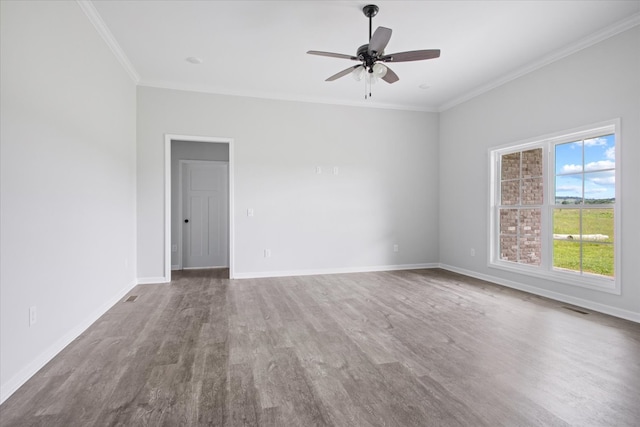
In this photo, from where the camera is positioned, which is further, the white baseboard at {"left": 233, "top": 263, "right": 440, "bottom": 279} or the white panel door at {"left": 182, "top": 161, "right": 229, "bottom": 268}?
the white panel door at {"left": 182, "top": 161, "right": 229, "bottom": 268}

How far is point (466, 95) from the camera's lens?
5262 millimetres

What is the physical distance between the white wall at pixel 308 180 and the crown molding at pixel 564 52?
1.23 meters

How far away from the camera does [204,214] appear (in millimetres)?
6297

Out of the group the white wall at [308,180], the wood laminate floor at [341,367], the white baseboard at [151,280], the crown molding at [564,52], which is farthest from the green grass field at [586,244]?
the white baseboard at [151,280]

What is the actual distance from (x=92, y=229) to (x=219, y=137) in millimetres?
2428

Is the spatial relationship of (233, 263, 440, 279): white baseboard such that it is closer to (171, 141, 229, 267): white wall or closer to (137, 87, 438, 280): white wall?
(137, 87, 438, 280): white wall

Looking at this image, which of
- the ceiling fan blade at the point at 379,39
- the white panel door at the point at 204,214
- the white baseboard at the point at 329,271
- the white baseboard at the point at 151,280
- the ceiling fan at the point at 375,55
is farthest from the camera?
the white panel door at the point at 204,214

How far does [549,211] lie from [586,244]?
1.89 ft

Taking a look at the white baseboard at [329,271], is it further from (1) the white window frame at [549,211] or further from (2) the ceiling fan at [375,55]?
(2) the ceiling fan at [375,55]

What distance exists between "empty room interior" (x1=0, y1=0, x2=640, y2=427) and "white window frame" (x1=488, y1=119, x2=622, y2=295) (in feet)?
0.08

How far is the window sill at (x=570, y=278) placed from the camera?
3.35 metres

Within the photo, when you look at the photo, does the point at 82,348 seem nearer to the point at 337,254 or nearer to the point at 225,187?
the point at 337,254

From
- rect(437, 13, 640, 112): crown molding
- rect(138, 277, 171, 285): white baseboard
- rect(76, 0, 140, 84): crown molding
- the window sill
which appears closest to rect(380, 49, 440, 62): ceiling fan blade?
rect(437, 13, 640, 112): crown molding

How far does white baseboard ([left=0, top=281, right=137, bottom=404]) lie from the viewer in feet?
6.08
